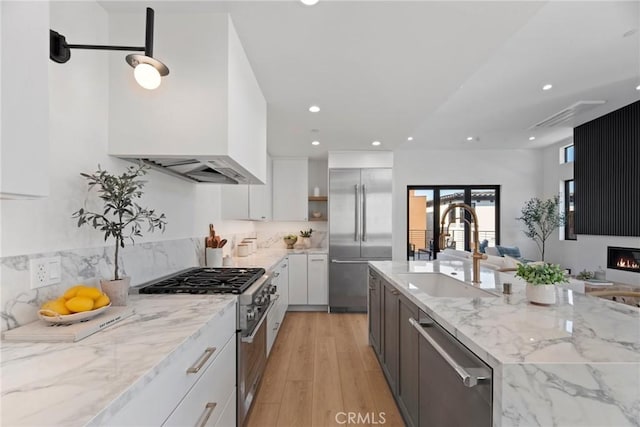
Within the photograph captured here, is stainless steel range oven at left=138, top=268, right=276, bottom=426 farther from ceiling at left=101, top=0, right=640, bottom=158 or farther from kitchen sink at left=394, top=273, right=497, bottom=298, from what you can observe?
ceiling at left=101, top=0, right=640, bottom=158

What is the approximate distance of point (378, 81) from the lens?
2.38 m

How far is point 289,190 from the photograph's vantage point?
5.03 meters

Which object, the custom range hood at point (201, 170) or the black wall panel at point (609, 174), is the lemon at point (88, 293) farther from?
the black wall panel at point (609, 174)

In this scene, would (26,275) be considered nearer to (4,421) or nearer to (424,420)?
(4,421)

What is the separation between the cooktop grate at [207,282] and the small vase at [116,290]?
0.27m

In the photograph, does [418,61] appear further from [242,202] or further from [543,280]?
[242,202]

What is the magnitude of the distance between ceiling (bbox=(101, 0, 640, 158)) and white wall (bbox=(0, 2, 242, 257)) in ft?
0.87

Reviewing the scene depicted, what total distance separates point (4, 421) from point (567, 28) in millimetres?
3738

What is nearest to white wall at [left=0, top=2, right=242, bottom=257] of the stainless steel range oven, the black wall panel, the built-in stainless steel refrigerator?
the stainless steel range oven

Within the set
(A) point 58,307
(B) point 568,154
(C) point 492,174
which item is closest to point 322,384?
(A) point 58,307

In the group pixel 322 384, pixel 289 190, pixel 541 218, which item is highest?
pixel 289 190

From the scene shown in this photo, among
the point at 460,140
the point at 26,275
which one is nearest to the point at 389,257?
the point at 460,140

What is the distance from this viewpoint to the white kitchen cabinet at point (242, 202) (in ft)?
11.2

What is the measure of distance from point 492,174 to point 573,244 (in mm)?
2023
